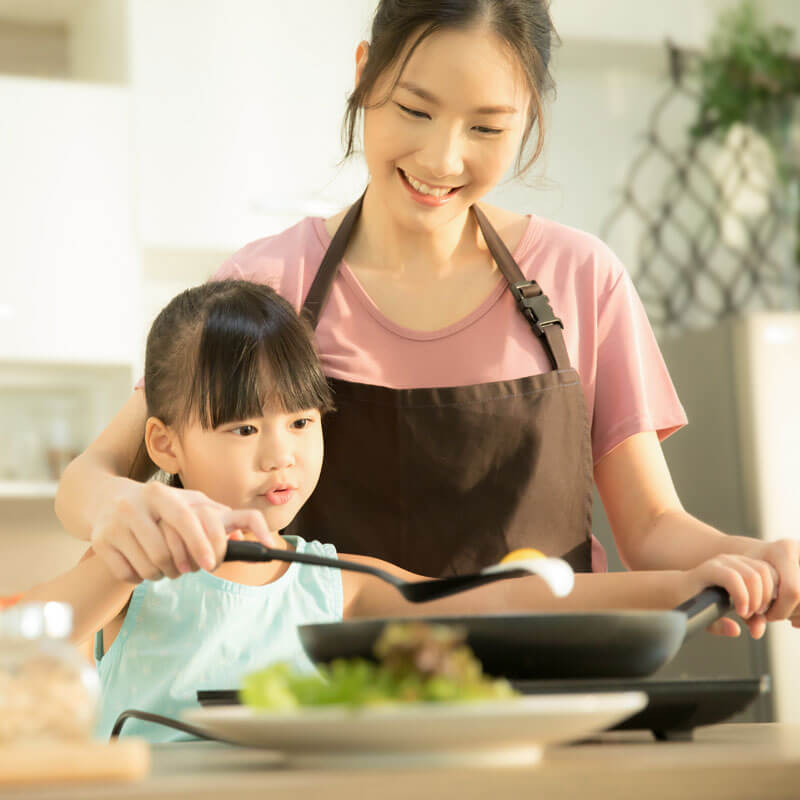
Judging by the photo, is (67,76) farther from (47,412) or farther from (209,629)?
(209,629)

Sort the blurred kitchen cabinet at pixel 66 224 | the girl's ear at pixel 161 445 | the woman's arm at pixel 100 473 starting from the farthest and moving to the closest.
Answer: the blurred kitchen cabinet at pixel 66 224 < the girl's ear at pixel 161 445 < the woman's arm at pixel 100 473

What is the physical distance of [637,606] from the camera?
3.50 ft

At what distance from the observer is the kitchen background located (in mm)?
2789

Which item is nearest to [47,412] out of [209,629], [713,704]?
[209,629]

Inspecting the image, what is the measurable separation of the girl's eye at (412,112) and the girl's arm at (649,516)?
0.45 metres

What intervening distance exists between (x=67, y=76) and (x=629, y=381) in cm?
245

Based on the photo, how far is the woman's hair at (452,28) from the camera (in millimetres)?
1371

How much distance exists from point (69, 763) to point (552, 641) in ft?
0.89

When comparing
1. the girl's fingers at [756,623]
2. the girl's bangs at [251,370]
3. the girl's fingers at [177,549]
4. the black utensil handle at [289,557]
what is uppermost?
the girl's bangs at [251,370]

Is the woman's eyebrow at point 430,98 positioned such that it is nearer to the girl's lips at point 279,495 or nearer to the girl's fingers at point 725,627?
the girl's lips at point 279,495

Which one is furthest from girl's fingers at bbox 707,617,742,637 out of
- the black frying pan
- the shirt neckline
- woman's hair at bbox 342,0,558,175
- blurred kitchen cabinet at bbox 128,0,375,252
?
blurred kitchen cabinet at bbox 128,0,375,252

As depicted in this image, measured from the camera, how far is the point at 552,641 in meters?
0.66

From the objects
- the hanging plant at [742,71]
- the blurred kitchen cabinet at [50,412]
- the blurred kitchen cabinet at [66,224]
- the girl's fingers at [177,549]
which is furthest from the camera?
the hanging plant at [742,71]

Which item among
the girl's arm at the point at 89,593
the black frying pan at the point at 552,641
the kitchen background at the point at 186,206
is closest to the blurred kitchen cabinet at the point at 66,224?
the kitchen background at the point at 186,206
